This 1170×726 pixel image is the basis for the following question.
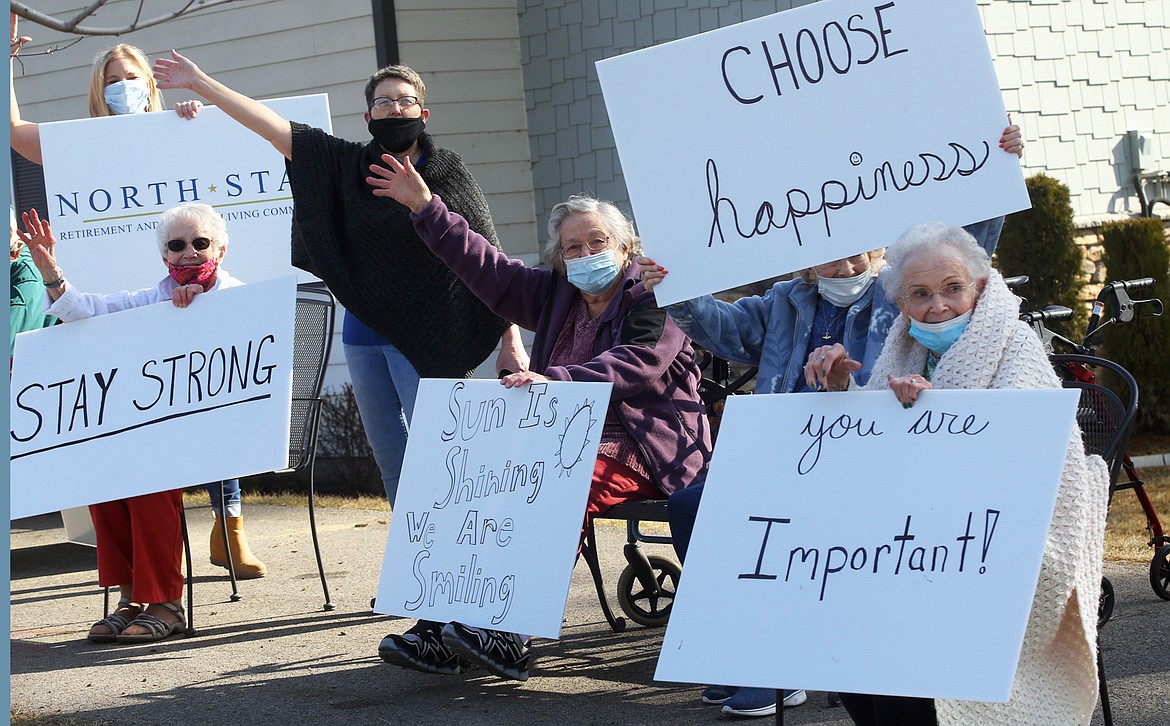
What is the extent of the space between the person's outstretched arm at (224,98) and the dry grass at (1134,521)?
3620 mm

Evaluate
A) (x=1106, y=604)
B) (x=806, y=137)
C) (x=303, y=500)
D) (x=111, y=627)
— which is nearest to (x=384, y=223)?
(x=806, y=137)

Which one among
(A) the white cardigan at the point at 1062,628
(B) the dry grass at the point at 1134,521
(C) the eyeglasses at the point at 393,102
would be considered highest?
(C) the eyeglasses at the point at 393,102

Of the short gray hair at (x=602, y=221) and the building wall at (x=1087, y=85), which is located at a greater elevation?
the building wall at (x=1087, y=85)

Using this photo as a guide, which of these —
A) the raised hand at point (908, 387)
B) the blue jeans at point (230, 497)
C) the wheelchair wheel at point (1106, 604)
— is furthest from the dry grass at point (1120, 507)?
the raised hand at point (908, 387)

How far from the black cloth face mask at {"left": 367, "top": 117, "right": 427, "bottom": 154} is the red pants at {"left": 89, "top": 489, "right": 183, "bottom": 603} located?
5.18 feet

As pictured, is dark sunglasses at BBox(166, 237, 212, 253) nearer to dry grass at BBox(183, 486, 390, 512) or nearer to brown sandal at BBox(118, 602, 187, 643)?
brown sandal at BBox(118, 602, 187, 643)

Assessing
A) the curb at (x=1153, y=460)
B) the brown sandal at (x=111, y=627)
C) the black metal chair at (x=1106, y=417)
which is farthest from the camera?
the curb at (x=1153, y=460)

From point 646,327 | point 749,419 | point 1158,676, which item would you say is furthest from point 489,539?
point 1158,676

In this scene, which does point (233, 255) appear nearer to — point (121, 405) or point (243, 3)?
point (121, 405)

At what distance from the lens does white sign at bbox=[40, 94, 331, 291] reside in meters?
6.00

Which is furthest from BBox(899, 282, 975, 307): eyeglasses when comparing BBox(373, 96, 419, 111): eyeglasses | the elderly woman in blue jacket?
BBox(373, 96, 419, 111): eyeglasses

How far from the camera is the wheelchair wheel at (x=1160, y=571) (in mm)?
4914

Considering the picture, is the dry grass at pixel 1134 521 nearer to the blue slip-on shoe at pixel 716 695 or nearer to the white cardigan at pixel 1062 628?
the blue slip-on shoe at pixel 716 695

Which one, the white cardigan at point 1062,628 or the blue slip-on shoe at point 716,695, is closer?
the white cardigan at point 1062,628
